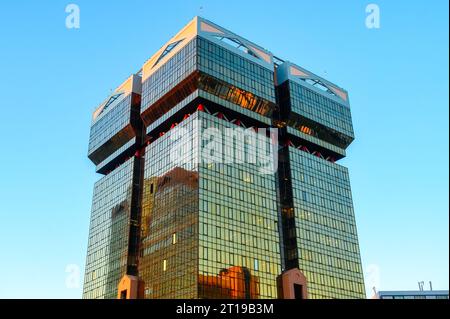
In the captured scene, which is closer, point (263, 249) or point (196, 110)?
point (263, 249)

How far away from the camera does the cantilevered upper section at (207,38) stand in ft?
424

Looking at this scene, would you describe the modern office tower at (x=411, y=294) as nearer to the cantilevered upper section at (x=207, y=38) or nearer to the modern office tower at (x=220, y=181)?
the modern office tower at (x=220, y=181)

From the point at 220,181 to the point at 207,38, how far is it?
36.3 m

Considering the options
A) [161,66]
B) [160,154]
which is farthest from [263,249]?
[161,66]

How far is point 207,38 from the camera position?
12825cm

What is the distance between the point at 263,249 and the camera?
386 feet

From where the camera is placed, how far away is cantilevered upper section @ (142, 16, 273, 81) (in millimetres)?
129375

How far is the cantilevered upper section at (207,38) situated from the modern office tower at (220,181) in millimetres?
399

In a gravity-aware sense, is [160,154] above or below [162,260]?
above

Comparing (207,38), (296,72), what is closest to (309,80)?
(296,72)

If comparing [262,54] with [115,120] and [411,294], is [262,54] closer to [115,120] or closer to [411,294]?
[115,120]

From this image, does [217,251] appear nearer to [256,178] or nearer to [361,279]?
[256,178]

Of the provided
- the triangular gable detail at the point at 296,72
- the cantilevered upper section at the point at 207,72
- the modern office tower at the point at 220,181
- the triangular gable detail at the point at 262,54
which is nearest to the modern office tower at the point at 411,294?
the modern office tower at the point at 220,181

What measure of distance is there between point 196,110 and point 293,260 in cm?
4232
